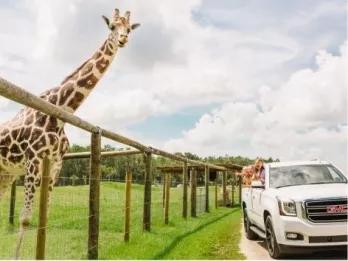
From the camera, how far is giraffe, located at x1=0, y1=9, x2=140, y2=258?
28.2ft

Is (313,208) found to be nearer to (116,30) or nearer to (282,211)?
(282,211)

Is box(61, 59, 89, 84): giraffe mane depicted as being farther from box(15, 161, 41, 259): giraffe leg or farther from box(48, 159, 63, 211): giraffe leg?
box(15, 161, 41, 259): giraffe leg

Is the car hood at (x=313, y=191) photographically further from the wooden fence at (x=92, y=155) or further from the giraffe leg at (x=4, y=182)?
the giraffe leg at (x=4, y=182)

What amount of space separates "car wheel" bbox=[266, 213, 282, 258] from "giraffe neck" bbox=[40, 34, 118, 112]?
4188mm

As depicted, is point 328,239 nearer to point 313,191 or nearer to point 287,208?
point 287,208

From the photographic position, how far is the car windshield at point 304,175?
11.0 meters

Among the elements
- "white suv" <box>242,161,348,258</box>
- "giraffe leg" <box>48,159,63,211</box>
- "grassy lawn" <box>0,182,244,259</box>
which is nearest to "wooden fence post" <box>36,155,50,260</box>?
"grassy lawn" <box>0,182,244,259</box>

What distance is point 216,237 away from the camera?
13711mm

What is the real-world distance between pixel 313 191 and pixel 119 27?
484 cm

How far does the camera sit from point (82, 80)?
1037cm

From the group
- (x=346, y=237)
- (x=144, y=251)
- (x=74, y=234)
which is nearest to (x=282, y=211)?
(x=346, y=237)

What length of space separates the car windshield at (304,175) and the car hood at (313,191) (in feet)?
1.53

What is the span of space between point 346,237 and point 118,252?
13.3 feet

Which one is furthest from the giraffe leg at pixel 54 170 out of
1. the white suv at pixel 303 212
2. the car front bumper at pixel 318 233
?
the car front bumper at pixel 318 233
